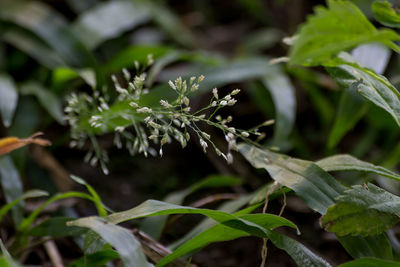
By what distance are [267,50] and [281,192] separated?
118cm

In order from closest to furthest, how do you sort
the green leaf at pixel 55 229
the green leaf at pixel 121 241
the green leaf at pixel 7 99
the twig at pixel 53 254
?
the green leaf at pixel 121 241 → the green leaf at pixel 55 229 → the twig at pixel 53 254 → the green leaf at pixel 7 99

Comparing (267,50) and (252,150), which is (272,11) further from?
(252,150)

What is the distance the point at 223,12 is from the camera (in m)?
2.20

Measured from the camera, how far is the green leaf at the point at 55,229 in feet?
2.69

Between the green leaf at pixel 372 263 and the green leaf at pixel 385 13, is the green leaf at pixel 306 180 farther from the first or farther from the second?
the green leaf at pixel 385 13

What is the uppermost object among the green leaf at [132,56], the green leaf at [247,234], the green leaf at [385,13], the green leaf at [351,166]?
the green leaf at [385,13]

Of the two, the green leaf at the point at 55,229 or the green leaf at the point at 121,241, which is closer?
the green leaf at the point at 121,241

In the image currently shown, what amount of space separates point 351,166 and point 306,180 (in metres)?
0.09

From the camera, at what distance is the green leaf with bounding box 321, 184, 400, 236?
2.18ft

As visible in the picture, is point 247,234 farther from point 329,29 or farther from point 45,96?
point 45,96

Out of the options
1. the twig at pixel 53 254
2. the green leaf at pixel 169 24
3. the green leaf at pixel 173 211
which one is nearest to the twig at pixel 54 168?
the twig at pixel 53 254

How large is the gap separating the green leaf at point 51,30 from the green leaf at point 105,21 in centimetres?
3

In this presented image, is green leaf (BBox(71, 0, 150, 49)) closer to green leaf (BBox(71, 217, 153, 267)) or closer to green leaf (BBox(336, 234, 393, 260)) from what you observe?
green leaf (BBox(71, 217, 153, 267))

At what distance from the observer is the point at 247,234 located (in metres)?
0.76
